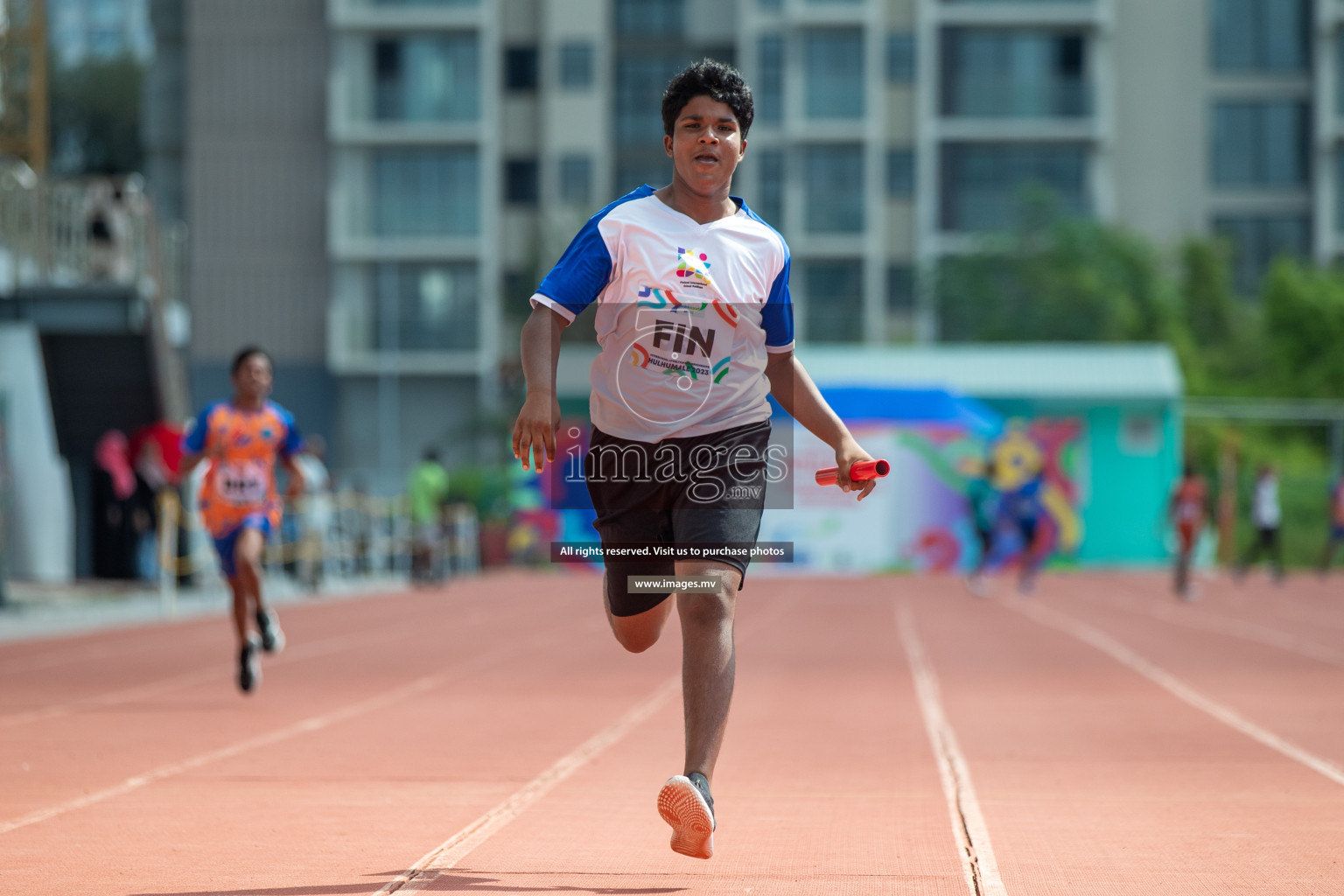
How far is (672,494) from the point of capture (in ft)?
16.8

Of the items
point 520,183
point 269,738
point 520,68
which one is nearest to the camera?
point 269,738

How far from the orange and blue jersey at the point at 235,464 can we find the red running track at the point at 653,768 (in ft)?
3.37

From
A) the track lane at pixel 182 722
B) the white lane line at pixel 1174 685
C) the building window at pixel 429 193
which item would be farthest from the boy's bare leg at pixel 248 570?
the building window at pixel 429 193

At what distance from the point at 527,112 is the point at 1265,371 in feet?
71.6

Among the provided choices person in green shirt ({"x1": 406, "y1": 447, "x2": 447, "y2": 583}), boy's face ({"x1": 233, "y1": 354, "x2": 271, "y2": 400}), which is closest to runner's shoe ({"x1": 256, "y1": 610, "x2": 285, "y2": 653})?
boy's face ({"x1": 233, "y1": 354, "x2": 271, "y2": 400})

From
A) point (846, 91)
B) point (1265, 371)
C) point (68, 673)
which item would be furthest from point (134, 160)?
point (68, 673)

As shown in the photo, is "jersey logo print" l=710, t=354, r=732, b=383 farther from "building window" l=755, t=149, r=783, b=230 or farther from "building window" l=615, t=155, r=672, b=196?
"building window" l=615, t=155, r=672, b=196

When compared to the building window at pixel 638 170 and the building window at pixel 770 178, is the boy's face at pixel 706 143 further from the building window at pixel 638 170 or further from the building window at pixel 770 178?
the building window at pixel 638 170

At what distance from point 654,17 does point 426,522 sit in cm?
3055

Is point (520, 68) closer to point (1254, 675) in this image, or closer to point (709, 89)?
point (1254, 675)

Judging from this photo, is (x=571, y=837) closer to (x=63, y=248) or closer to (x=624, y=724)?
(x=624, y=724)

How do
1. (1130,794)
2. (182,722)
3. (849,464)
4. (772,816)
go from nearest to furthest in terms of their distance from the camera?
(849,464) → (772,816) → (1130,794) → (182,722)

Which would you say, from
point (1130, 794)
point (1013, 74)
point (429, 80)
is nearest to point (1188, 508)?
point (1130, 794)

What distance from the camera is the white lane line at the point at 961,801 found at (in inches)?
197
